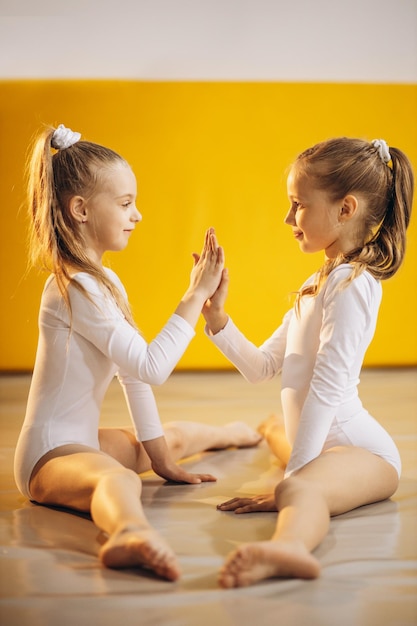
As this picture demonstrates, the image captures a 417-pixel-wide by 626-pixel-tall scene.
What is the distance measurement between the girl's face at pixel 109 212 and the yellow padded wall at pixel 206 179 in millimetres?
1589

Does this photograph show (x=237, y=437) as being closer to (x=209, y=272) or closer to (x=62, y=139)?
(x=209, y=272)

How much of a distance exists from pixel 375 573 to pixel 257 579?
0.18 m

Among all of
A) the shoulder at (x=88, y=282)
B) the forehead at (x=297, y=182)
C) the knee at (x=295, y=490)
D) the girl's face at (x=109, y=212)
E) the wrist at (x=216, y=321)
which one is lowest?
the knee at (x=295, y=490)

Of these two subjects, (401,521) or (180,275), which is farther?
(180,275)

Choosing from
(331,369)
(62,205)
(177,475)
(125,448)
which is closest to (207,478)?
(177,475)

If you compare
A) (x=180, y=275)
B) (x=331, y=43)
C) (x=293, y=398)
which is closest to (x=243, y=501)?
(x=293, y=398)

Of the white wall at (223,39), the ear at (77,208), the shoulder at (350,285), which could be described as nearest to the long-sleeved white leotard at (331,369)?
the shoulder at (350,285)

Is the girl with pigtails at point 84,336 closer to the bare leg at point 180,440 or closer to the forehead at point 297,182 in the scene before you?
the bare leg at point 180,440

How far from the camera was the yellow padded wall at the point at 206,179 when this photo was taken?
120 inches

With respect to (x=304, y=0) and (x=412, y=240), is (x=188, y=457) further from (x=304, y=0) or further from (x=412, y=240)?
(x=304, y=0)

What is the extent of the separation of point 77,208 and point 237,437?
2.28 feet

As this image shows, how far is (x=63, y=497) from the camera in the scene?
134 centimetres

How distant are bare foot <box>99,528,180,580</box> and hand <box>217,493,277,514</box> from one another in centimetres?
33

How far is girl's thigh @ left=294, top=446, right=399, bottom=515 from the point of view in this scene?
4.14 ft
